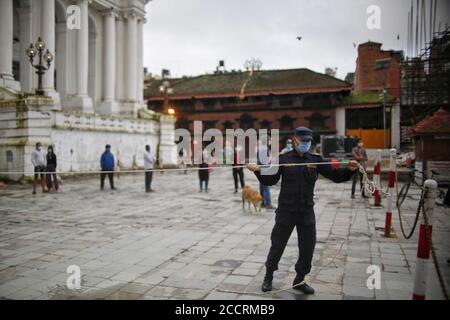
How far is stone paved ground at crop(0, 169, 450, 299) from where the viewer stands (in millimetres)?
4590

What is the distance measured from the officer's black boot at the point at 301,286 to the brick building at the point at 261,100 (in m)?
33.9

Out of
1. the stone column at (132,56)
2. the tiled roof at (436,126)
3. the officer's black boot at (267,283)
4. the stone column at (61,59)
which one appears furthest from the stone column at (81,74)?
the officer's black boot at (267,283)

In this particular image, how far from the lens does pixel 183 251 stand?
6277mm

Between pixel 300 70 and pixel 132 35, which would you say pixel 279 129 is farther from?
pixel 132 35

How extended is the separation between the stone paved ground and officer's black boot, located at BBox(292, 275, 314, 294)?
10cm

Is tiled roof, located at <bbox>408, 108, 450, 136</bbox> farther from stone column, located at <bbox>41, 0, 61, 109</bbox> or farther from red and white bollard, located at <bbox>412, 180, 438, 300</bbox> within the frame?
stone column, located at <bbox>41, 0, 61, 109</bbox>

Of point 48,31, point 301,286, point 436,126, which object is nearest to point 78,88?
point 48,31

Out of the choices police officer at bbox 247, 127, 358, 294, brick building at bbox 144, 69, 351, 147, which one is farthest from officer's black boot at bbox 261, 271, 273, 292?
brick building at bbox 144, 69, 351, 147

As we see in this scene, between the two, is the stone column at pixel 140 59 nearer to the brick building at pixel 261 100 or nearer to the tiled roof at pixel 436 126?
the brick building at pixel 261 100

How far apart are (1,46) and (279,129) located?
87.1 ft

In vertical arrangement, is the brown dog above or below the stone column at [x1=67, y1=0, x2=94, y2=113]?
Answer: below

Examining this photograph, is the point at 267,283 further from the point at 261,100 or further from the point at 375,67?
the point at 375,67
